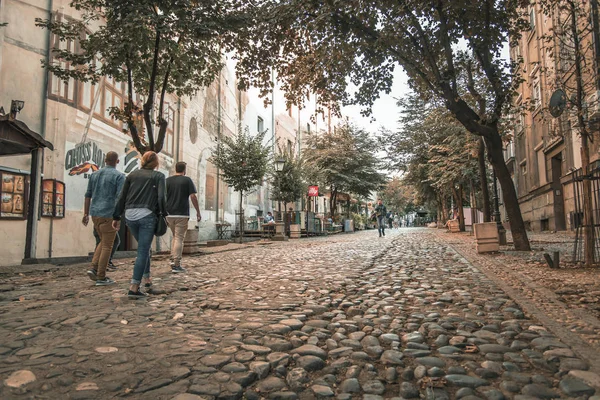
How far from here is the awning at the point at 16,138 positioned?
7.69 meters

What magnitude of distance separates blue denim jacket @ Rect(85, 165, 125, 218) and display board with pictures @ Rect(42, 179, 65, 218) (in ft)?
17.9

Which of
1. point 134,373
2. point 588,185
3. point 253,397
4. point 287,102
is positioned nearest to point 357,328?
→ point 253,397

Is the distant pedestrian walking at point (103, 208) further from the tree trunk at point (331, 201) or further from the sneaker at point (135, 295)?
the tree trunk at point (331, 201)

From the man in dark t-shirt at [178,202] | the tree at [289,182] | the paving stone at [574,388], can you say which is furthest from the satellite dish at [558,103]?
the tree at [289,182]

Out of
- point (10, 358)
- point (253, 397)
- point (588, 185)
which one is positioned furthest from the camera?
point (588, 185)

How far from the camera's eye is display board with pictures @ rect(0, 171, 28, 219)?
9594 millimetres

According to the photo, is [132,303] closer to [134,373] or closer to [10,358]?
[10,358]

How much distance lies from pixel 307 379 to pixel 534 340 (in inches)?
67.0

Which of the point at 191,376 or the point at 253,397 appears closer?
the point at 253,397

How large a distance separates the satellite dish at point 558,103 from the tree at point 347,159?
2551cm

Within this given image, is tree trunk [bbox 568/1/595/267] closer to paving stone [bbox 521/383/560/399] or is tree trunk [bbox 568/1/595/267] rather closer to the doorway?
paving stone [bbox 521/383/560/399]

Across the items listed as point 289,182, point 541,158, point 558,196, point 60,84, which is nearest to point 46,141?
point 60,84

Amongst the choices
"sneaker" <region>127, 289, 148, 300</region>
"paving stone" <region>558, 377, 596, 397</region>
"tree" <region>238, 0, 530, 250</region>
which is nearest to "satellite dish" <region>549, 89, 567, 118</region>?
"tree" <region>238, 0, 530, 250</region>

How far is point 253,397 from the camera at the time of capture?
2.11 meters
